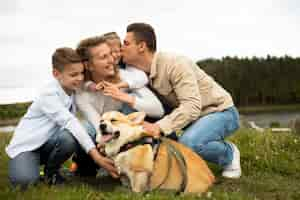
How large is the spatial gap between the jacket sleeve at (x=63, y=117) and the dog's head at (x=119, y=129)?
1.61 ft

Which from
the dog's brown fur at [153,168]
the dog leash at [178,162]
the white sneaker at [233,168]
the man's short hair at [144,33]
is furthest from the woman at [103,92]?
the white sneaker at [233,168]

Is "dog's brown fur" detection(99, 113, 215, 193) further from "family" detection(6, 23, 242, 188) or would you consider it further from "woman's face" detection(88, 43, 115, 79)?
"woman's face" detection(88, 43, 115, 79)

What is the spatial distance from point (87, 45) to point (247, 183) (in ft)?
9.26

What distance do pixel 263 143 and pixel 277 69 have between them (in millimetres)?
30199

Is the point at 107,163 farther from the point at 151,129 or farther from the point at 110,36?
the point at 110,36

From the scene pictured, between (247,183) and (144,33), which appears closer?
(144,33)

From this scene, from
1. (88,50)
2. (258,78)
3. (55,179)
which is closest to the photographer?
(88,50)

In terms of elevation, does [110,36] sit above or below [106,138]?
above

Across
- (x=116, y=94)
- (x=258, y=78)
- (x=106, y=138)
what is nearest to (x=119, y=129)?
(x=106, y=138)

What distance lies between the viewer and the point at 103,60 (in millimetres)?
5773

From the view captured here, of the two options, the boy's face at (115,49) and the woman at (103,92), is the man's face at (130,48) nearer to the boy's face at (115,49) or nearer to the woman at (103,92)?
the boy's face at (115,49)

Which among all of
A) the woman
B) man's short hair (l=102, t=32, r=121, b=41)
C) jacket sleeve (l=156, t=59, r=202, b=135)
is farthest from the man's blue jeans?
man's short hair (l=102, t=32, r=121, b=41)

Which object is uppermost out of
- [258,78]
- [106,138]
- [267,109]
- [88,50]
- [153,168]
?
[88,50]

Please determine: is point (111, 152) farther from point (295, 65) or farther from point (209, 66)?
point (295, 65)
